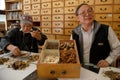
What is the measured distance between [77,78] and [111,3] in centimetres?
220

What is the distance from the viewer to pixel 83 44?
164 centimetres

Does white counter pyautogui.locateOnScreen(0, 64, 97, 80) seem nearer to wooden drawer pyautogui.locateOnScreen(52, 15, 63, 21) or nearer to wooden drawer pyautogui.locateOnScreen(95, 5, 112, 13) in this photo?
wooden drawer pyautogui.locateOnScreen(95, 5, 112, 13)

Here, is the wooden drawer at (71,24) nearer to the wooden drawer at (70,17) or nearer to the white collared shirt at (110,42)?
the wooden drawer at (70,17)

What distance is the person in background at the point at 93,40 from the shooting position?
5.15 ft

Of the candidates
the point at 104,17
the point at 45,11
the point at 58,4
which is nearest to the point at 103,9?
the point at 104,17

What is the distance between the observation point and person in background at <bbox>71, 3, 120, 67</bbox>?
61.8 inches

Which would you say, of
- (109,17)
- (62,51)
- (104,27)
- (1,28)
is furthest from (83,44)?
(1,28)

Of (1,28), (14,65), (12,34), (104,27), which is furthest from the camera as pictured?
(1,28)

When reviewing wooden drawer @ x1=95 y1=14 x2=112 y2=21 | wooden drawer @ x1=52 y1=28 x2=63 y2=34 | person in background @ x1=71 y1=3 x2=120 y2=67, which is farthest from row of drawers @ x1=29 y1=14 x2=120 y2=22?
person in background @ x1=71 y1=3 x2=120 y2=67

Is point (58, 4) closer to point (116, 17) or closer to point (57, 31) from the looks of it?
point (57, 31)

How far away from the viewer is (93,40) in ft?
5.25

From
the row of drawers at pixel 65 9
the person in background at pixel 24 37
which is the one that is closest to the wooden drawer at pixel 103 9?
the row of drawers at pixel 65 9

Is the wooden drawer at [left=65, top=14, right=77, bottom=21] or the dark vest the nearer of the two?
the dark vest

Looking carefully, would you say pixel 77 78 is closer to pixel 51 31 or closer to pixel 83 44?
pixel 83 44
